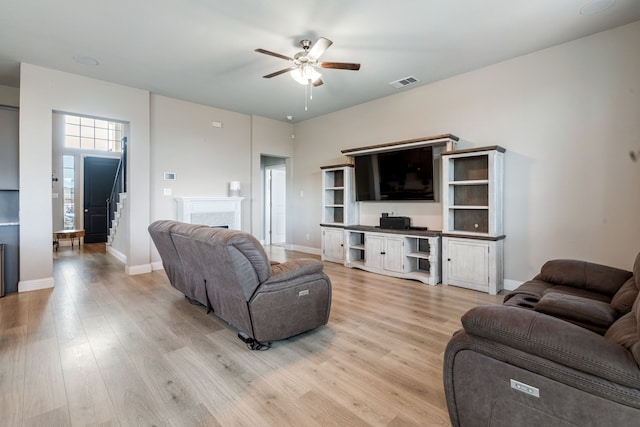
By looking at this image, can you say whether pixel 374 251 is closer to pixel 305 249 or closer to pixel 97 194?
pixel 305 249

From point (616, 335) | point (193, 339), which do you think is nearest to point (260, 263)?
point (193, 339)

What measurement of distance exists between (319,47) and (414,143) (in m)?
2.22

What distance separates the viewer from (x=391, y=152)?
→ 5.10 meters

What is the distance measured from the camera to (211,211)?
5.89 m

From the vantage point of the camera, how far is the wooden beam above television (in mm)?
4352

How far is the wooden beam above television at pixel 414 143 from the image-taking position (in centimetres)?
435

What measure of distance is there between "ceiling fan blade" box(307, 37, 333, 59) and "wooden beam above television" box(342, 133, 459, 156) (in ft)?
6.84

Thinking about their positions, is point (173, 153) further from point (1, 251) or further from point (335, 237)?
point (335, 237)

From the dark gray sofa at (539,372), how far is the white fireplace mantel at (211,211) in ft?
17.0

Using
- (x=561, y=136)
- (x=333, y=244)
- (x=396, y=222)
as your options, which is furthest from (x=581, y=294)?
(x=333, y=244)

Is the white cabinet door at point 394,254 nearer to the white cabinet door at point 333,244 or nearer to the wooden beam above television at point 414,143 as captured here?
the white cabinet door at point 333,244

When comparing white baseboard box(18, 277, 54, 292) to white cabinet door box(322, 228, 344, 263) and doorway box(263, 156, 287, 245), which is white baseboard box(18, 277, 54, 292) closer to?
white cabinet door box(322, 228, 344, 263)

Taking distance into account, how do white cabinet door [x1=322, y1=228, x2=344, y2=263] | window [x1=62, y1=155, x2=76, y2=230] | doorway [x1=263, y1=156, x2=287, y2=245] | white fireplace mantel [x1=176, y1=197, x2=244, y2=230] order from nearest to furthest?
white fireplace mantel [x1=176, y1=197, x2=244, y2=230]
white cabinet door [x1=322, y1=228, x2=344, y2=263]
window [x1=62, y1=155, x2=76, y2=230]
doorway [x1=263, y1=156, x2=287, y2=245]

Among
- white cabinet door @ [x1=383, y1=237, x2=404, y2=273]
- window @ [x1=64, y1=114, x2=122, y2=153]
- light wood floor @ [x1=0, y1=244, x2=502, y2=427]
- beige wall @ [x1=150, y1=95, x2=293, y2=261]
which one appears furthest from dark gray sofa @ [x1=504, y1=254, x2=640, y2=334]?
window @ [x1=64, y1=114, x2=122, y2=153]
